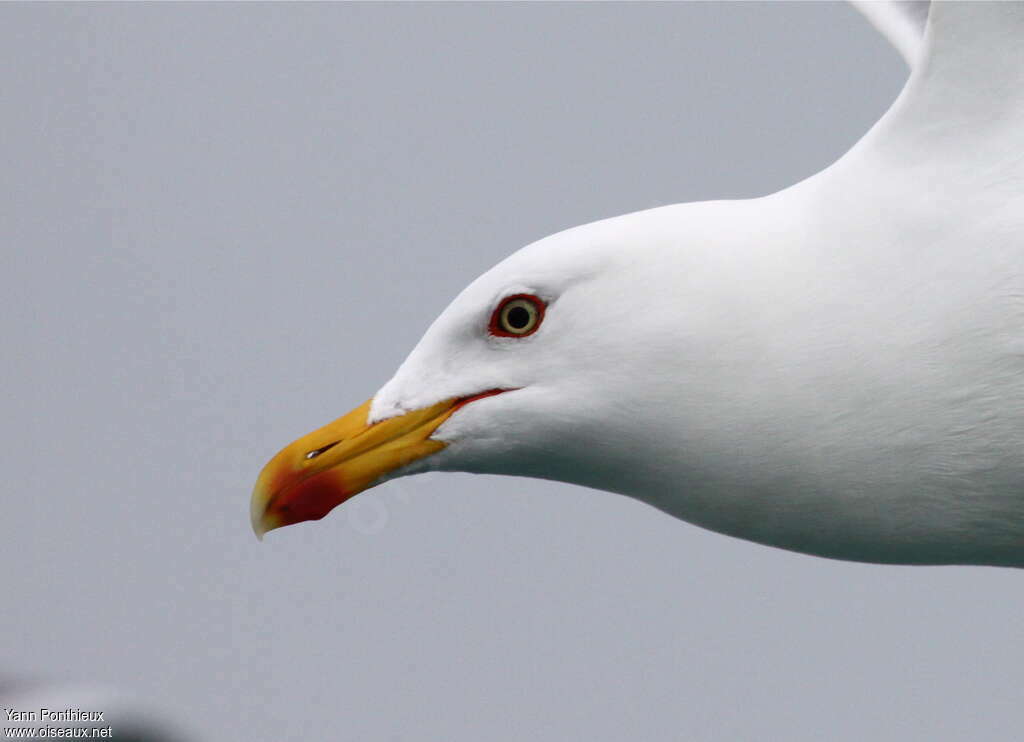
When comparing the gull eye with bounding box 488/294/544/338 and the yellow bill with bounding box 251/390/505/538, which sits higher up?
the gull eye with bounding box 488/294/544/338

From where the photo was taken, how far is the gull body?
5.42ft

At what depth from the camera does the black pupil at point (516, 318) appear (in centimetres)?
179

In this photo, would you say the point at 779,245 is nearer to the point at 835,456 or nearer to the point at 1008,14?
the point at 835,456

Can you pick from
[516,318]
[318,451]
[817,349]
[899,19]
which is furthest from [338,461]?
[899,19]

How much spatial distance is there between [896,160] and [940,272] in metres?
0.17

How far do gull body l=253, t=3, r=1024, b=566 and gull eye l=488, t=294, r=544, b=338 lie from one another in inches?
0.5

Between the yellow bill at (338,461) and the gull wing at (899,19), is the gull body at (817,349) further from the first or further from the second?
the gull wing at (899,19)

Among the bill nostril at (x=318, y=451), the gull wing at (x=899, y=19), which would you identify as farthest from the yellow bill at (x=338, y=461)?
the gull wing at (x=899, y=19)

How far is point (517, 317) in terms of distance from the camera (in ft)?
5.86

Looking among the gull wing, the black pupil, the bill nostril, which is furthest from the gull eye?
the gull wing

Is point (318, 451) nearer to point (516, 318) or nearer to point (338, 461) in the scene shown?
point (338, 461)

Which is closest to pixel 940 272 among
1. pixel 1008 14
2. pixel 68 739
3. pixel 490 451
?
pixel 1008 14

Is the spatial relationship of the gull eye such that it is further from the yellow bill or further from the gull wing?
the gull wing

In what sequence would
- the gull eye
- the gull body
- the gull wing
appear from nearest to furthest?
the gull body, the gull eye, the gull wing
